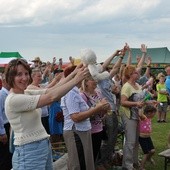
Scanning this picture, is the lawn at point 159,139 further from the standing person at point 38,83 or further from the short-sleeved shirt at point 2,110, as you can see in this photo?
the short-sleeved shirt at point 2,110

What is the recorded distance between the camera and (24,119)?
2.98 meters

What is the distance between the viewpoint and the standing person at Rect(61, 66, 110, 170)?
172 inches

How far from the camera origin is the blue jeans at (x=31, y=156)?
9.98 feet

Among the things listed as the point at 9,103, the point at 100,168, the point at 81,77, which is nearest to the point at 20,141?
the point at 9,103

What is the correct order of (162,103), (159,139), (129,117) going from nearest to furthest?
(129,117) < (159,139) < (162,103)

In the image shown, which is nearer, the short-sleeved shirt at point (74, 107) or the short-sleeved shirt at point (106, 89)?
the short-sleeved shirt at point (74, 107)

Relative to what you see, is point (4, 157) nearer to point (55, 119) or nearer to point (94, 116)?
point (94, 116)

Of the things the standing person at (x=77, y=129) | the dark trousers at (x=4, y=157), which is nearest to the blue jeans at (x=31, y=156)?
the standing person at (x=77, y=129)

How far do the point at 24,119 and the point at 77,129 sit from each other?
1.53m

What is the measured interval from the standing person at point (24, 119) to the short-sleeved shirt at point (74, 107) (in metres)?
1.25

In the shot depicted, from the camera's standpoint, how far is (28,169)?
304cm

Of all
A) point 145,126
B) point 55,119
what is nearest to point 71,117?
point 145,126

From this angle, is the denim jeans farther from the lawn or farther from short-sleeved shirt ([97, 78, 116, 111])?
the lawn

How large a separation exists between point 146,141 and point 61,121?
191cm
